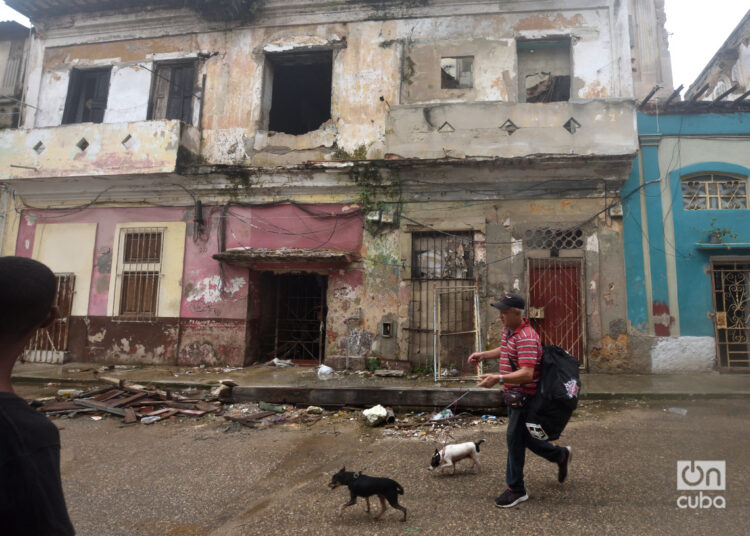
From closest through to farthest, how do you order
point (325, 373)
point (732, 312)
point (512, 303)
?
point (512, 303) → point (732, 312) → point (325, 373)

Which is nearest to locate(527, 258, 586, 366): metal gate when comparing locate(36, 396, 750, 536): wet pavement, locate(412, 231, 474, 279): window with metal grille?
locate(412, 231, 474, 279): window with metal grille

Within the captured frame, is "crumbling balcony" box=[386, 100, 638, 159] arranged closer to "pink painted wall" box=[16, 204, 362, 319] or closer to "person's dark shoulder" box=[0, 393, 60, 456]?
"pink painted wall" box=[16, 204, 362, 319]

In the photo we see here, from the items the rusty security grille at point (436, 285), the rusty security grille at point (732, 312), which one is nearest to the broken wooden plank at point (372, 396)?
the rusty security grille at point (436, 285)

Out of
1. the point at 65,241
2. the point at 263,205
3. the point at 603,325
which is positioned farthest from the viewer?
the point at 65,241

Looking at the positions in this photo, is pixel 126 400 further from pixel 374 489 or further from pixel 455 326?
pixel 455 326

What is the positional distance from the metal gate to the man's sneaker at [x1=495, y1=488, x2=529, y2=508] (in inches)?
243

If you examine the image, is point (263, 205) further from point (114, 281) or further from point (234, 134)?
point (114, 281)

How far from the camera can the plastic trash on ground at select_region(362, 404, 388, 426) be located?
5.59 metres

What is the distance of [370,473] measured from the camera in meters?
4.06

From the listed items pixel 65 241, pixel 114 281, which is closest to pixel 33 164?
pixel 65 241

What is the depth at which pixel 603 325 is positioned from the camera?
8953 mm

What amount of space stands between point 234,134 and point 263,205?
6.61 feet

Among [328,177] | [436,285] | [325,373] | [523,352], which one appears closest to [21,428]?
[523,352]

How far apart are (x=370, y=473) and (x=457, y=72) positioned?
9340 mm
